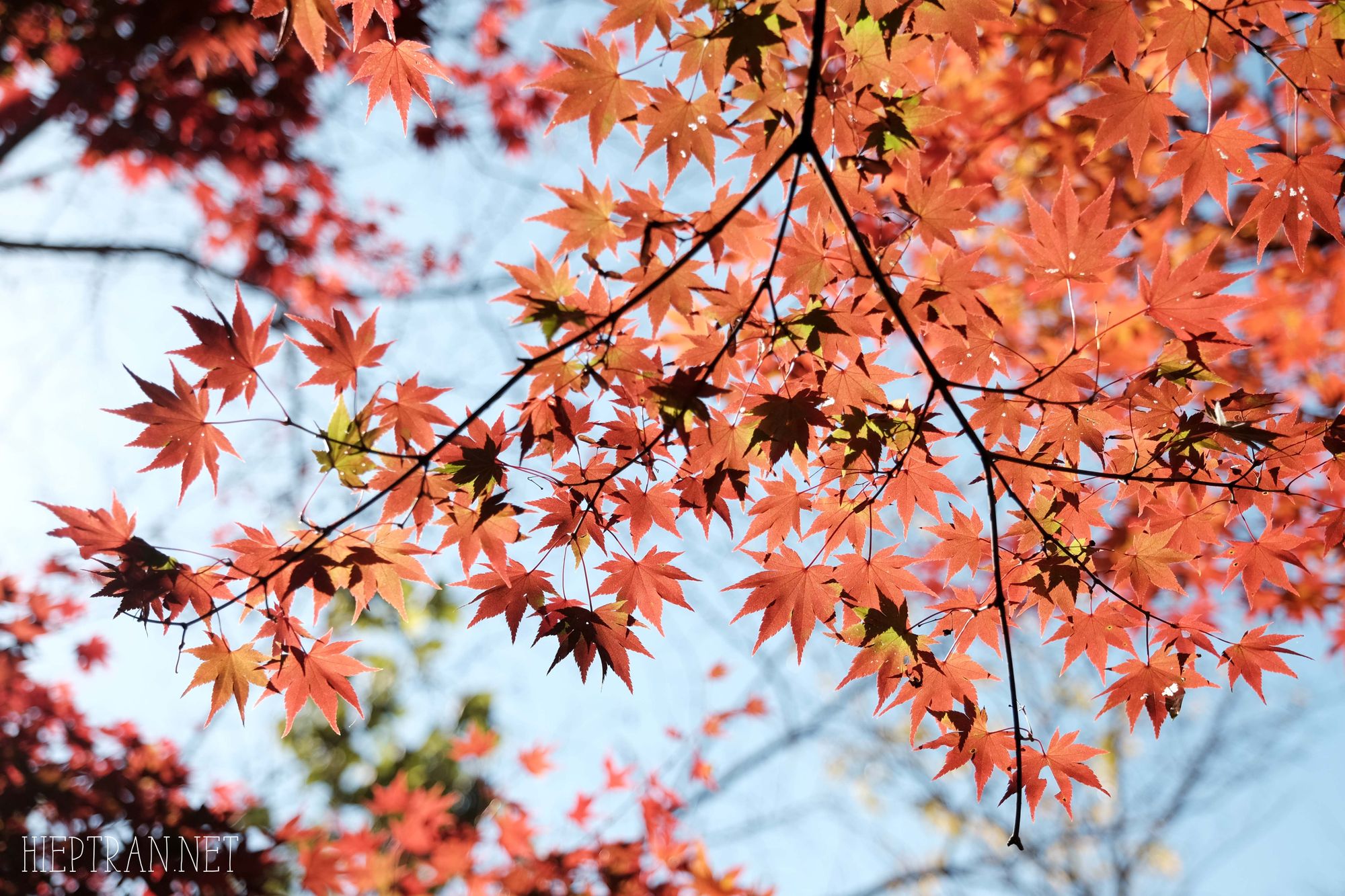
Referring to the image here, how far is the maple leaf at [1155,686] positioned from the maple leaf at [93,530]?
2464mm

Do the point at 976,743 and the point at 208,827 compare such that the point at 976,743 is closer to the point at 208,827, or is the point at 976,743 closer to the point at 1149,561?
the point at 1149,561

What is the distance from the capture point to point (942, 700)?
2.01m

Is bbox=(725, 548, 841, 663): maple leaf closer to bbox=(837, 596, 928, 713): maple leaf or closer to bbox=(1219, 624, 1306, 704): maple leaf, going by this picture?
bbox=(837, 596, 928, 713): maple leaf

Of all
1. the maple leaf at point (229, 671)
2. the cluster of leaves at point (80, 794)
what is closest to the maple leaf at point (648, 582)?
the maple leaf at point (229, 671)

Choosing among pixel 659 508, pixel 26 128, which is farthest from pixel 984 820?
pixel 26 128

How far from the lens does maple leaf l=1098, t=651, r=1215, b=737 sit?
2.02 meters

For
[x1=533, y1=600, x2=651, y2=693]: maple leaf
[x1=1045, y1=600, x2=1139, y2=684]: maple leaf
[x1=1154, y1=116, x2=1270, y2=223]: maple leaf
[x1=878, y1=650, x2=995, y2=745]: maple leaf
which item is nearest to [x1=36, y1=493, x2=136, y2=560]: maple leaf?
[x1=533, y1=600, x2=651, y2=693]: maple leaf

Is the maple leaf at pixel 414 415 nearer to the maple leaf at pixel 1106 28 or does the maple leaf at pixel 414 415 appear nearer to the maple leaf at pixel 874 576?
the maple leaf at pixel 874 576

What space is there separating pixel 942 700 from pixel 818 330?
41.8 inches

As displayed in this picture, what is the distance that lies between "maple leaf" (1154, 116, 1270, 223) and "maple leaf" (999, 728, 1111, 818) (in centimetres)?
144

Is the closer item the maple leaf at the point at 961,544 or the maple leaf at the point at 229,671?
the maple leaf at the point at 229,671

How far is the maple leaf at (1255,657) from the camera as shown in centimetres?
202

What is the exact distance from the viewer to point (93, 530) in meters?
1.67

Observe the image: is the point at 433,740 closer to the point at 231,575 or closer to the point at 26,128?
the point at 26,128
